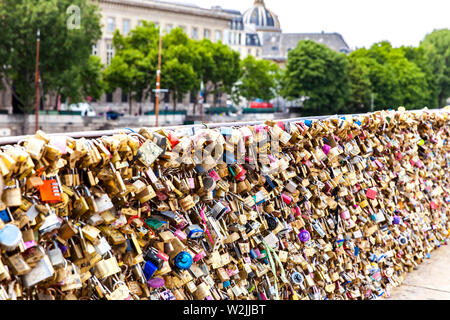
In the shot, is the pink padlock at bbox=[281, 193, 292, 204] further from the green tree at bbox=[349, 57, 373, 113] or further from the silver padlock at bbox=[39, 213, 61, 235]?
the green tree at bbox=[349, 57, 373, 113]

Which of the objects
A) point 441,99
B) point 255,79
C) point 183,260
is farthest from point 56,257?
point 441,99

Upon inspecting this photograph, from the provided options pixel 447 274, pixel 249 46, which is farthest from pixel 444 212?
pixel 249 46

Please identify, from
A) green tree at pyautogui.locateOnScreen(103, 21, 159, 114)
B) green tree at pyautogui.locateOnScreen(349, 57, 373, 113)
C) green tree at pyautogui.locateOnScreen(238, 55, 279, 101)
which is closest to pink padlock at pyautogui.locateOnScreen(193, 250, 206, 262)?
green tree at pyautogui.locateOnScreen(103, 21, 159, 114)

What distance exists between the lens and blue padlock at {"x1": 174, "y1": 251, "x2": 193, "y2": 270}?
189 inches

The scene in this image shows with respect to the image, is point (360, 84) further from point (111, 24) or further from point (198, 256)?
point (198, 256)

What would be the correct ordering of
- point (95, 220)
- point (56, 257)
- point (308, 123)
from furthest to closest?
1. point (308, 123)
2. point (95, 220)
3. point (56, 257)

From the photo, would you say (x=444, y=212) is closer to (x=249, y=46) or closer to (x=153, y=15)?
(x=153, y=15)

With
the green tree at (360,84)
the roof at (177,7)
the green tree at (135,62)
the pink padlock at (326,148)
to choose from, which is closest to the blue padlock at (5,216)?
the pink padlock at (326,148)

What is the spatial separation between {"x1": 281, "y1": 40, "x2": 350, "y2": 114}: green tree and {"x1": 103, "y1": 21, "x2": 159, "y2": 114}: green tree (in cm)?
1757

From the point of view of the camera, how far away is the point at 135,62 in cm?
6238

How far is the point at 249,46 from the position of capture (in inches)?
6673

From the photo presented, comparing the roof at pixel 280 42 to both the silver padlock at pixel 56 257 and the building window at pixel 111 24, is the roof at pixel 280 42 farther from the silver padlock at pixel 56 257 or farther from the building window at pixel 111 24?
the silver padlock at pixel 56 257

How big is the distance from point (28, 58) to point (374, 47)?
170 ft

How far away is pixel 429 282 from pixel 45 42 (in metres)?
44.1
